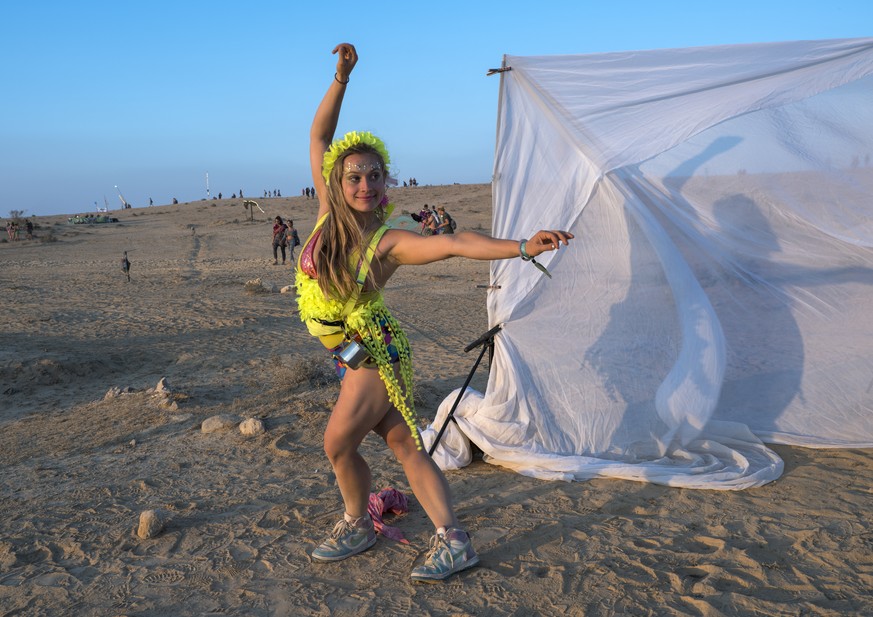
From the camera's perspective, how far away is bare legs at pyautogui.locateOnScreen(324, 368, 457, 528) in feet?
10.5

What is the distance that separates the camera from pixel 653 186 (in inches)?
184

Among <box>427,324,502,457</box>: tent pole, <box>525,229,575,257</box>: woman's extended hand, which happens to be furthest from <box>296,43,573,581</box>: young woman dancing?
<box>427,324,502,457</box>: tent pole

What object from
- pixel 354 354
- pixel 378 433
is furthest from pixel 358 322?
pixel 378 433

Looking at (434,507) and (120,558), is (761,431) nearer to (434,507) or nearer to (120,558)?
(434,507)

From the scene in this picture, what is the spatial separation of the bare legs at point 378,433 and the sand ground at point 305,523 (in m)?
0.36

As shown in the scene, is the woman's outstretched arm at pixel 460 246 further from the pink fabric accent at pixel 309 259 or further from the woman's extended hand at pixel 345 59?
the woman's extended hand at pixel 345 59

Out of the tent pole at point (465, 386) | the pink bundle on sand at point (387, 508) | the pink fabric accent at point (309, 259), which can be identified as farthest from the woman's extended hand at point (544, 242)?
the tent pole at point (465, 386)

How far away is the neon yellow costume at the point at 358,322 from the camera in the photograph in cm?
317

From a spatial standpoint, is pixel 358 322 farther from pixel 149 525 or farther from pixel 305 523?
pixel 149 525

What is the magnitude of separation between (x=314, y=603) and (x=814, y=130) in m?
4.02

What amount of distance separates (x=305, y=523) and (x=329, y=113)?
2.09 meters

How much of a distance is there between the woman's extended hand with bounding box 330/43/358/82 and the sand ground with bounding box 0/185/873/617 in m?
2.25

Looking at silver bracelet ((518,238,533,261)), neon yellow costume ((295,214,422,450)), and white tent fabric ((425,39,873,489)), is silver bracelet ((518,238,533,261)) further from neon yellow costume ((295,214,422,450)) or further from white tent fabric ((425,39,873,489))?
white tent fabric ((425,39,873,489))

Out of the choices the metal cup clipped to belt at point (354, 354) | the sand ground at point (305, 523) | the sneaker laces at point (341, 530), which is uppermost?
the metal cup clipped to belt at point (354, 354)
